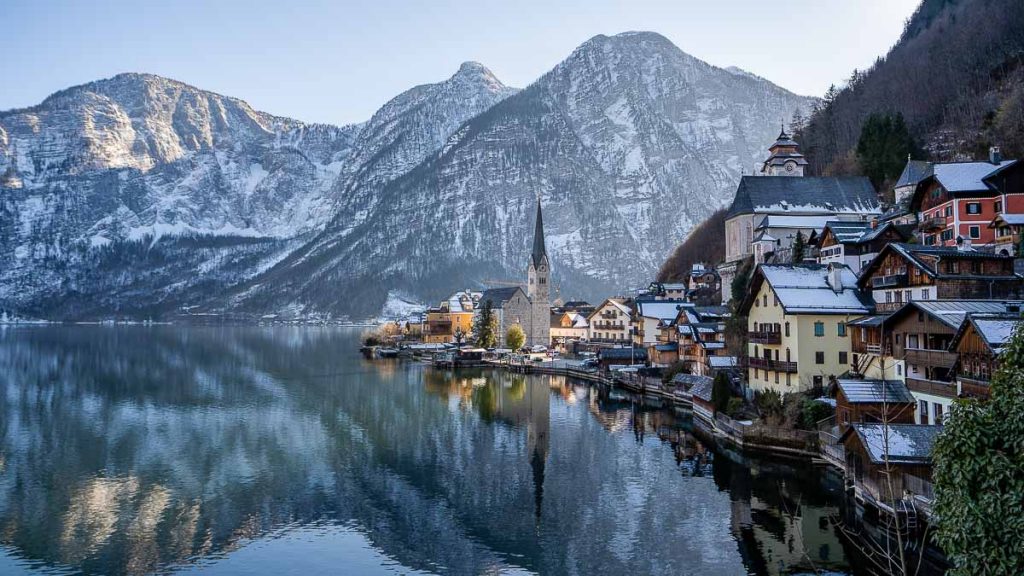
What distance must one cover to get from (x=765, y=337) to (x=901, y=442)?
64.6 ft

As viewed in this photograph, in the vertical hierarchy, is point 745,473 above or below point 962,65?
below

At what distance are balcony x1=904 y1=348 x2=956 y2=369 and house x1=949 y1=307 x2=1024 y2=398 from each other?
100 cm

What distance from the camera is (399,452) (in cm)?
4428

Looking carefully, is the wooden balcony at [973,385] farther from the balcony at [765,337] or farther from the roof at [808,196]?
the roof at [808,196]

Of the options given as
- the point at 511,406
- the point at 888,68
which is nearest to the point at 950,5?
the point at 888,68

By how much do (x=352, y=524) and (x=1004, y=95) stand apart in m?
81.4

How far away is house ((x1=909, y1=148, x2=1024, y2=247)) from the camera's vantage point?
46.9 m

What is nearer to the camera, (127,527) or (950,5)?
(127,527)

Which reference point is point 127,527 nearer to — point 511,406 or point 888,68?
point 511,406

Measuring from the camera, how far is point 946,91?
9056 cm

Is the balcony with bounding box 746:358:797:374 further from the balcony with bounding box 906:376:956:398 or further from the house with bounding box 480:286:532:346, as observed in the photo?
the house with bounding box 480:286:532:346

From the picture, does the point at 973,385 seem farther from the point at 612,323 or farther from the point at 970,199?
the point at 612,323

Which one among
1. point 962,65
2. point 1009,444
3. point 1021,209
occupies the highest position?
point 962,65

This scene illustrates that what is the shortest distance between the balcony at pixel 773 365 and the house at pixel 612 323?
5037 cm
